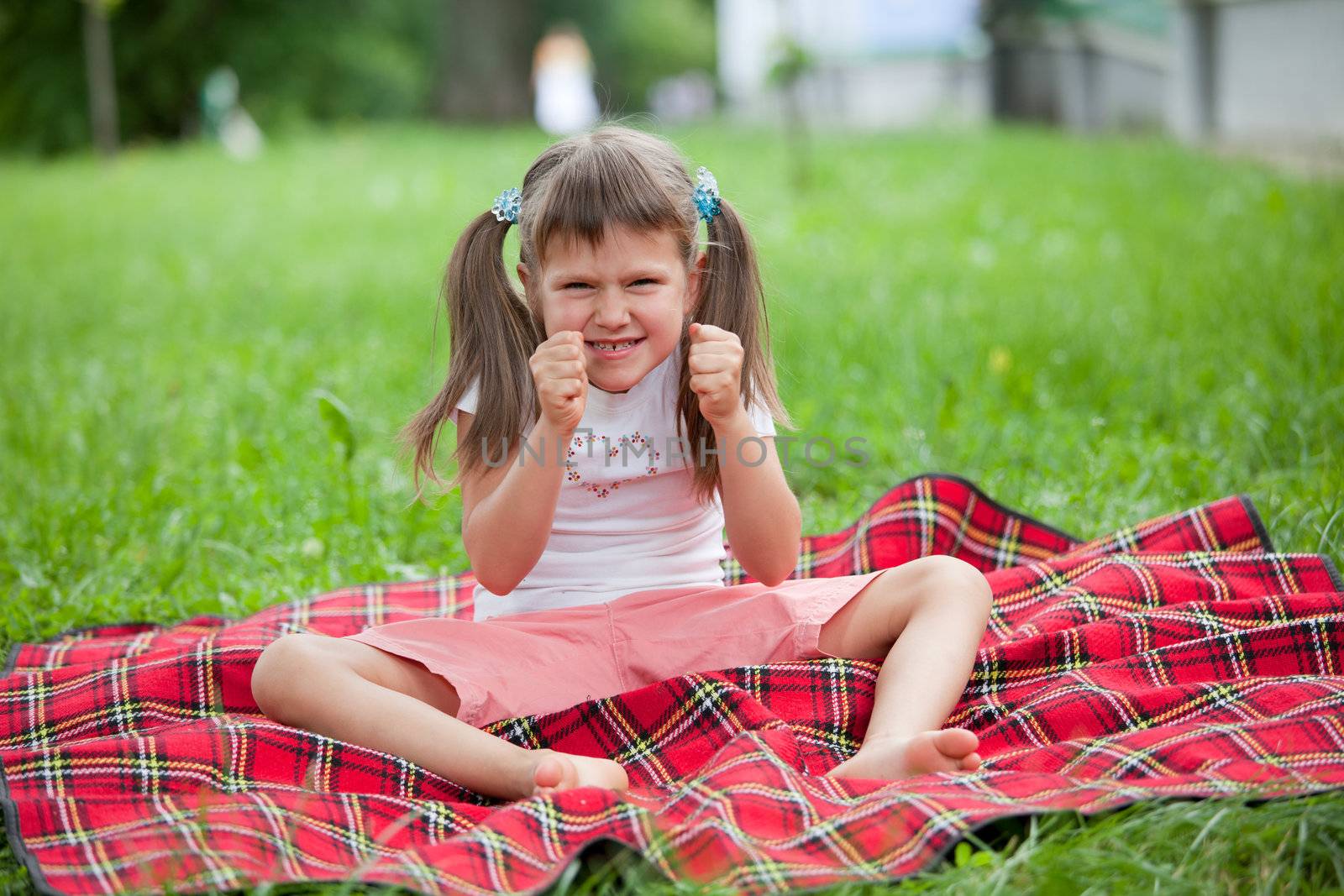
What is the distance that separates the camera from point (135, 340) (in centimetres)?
556

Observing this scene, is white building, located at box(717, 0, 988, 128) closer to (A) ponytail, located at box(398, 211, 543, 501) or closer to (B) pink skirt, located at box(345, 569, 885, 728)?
(A) ponytail, located at box(398, 211, 543, 501)

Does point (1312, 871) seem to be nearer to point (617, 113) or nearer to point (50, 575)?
point (617, 113)

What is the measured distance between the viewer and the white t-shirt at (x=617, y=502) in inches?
92.2

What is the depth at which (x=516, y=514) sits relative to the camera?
2.16 meters

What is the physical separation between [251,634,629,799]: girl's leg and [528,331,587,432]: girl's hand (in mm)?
474

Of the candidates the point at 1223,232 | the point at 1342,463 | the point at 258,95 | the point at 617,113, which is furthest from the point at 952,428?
the point at 258,95

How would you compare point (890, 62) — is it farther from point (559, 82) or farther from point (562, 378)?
point (562, 378)

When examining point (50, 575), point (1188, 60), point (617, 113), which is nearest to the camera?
point (617, 113)

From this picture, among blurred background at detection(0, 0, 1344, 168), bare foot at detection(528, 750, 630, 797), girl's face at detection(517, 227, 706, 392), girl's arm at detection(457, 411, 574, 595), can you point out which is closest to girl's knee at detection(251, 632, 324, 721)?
girl's arm at detection(457, 411, 574, 595)

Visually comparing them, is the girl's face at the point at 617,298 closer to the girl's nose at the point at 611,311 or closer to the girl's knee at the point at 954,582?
the girl's nose at the point at 611,311

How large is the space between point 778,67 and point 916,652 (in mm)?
6797

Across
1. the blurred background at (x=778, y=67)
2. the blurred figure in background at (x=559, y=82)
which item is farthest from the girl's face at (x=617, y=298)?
the blurred figure in background at (x=559, y=82)

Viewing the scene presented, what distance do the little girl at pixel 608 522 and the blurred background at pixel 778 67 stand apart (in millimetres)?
6473

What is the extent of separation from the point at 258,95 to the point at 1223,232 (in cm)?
1877
